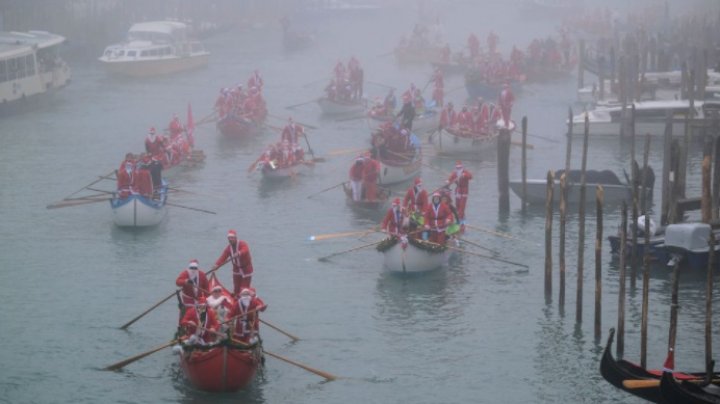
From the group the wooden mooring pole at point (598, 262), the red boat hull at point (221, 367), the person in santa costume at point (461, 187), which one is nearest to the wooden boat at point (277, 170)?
the person in santa costume at point (461, 187)

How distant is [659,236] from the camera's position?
31.7 meters

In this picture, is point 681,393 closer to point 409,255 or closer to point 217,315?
point 217,315

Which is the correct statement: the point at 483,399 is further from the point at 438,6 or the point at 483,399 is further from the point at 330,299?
the point at 438,6

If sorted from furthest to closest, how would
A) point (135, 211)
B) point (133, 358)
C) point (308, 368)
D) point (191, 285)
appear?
point (135, 211)
point (191, 285)
point (133, 358)
point (308, 368)

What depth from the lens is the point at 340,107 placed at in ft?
186

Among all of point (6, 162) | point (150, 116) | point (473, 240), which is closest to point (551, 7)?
point (150, 116)

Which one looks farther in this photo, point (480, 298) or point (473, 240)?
point (473, 240)

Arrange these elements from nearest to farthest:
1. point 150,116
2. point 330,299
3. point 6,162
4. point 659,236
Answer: point 330,299
point 659,236
point 6,162
point 150,116

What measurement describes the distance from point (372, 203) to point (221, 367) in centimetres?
1549

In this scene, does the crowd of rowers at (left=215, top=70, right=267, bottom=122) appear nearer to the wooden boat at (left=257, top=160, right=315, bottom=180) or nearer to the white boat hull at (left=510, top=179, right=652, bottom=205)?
the wooden boat at (left=257, top=160, right=315, bottom=180)

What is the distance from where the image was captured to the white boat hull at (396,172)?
40.5 m

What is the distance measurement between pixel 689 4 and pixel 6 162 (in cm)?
9131

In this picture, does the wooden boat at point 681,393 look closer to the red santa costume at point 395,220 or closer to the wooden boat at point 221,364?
the wooden boat at point 221,364

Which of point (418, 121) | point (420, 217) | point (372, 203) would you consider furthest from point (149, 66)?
point (420, 217)
